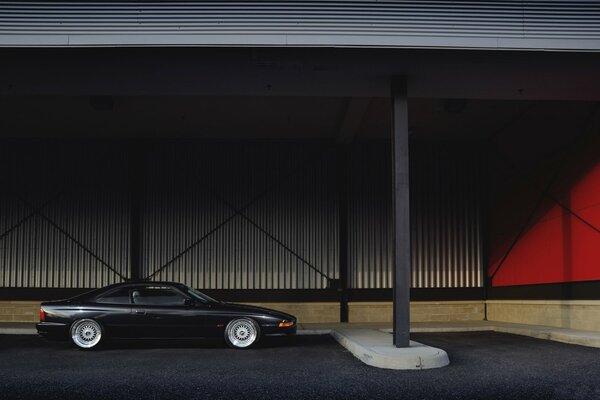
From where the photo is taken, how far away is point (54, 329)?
1235 centimetres

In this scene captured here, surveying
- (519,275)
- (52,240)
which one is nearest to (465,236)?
(519,275)

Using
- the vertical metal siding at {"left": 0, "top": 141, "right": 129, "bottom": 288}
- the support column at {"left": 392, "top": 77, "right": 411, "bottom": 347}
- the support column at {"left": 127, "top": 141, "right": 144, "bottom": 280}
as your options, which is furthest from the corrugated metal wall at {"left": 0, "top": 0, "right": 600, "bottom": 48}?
the vertical metal siding at {"left": 0, "top": 141, "right": 129, "bottom": 288}

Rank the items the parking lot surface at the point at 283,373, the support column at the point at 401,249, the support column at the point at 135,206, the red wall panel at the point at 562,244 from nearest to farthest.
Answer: the parking lot surface at the point at 283,373 → the support column at the point at 401,249 → the red wall panel at the point at 562,244 → the support column at the point at 135,206

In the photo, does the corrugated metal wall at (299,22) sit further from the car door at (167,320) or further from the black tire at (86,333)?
the black tire at (86,333)

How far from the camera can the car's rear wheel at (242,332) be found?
495 inches

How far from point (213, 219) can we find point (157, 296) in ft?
22.3

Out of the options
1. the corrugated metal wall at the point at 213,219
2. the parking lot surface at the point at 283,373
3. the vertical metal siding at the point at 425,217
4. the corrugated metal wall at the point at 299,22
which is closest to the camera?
the parking lot surface at the point at 283,373

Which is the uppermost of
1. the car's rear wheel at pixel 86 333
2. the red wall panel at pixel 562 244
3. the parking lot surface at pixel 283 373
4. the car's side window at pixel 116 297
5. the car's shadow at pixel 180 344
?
the red wall panel at pixel 562 244

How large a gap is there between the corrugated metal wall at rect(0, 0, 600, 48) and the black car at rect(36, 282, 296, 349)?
15.4 ft

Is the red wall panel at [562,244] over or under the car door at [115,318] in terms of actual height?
over

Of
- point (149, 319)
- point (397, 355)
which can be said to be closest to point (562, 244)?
point (397, 355)

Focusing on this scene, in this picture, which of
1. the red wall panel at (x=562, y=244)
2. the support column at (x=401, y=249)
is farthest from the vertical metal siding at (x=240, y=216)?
the support column at (x=401, y=249)

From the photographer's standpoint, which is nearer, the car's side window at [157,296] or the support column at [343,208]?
the car's side window at [157,296]

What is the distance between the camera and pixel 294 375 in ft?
29.7
